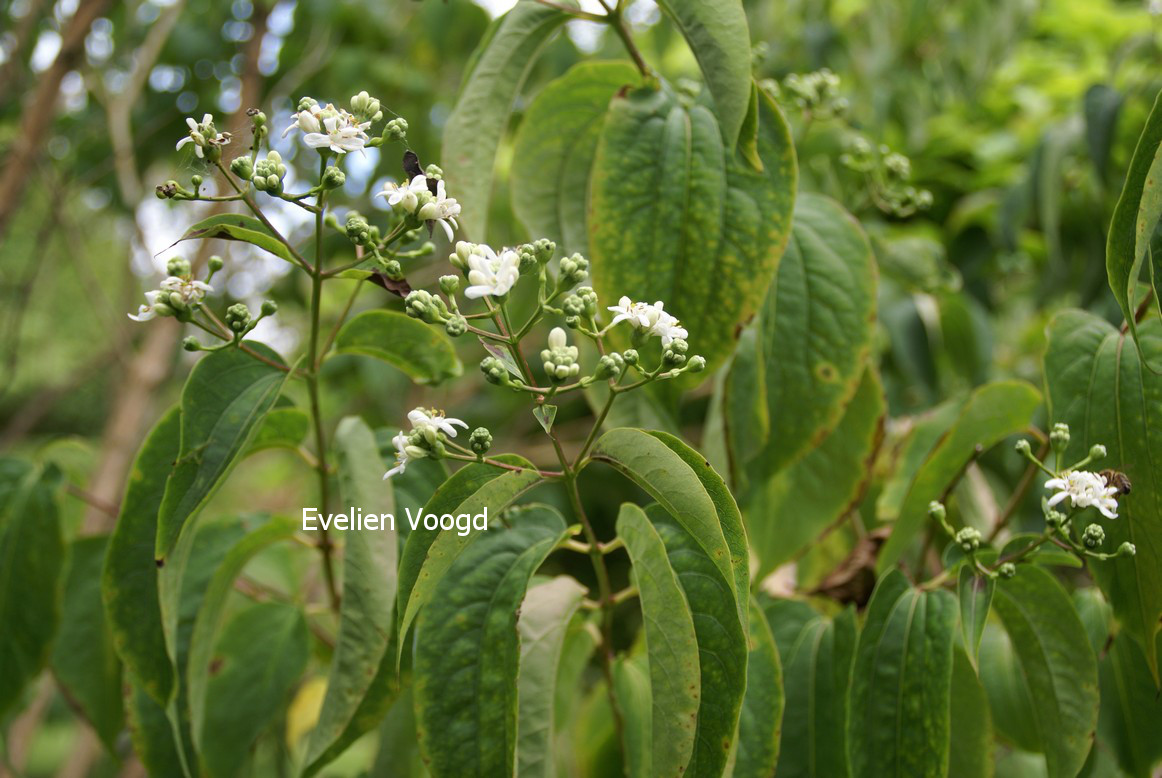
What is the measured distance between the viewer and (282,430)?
0.90 metres

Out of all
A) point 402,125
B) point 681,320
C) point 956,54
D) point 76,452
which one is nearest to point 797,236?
point 681,320

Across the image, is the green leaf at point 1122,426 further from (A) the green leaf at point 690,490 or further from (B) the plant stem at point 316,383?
(B) the plant stem at point 316,383

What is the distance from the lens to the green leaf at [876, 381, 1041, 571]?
0.90m

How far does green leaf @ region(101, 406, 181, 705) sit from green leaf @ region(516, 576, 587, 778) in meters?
0.33

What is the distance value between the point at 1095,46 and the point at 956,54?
21.9 inches

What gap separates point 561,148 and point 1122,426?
562mm

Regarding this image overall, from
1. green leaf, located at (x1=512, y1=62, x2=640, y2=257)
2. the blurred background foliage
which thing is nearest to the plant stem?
green leaf, located at (x1=512, y1=62, x2=640, y2=257)

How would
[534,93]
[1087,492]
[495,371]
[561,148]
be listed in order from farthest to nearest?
[534,93] < [561,148] < [1087,492] < [495,371]

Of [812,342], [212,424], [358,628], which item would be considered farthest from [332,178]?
[812,342]

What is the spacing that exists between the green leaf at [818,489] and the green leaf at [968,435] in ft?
0.24

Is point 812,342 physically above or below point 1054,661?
above

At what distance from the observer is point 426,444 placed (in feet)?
2.13

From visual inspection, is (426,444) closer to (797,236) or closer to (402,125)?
(402,125)

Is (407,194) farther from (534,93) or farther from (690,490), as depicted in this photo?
(534,93)
